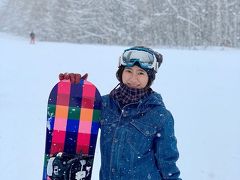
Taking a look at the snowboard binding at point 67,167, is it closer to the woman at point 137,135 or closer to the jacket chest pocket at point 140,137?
the woman at point 137,135

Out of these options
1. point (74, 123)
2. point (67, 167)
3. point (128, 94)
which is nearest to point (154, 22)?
point (74, 123)

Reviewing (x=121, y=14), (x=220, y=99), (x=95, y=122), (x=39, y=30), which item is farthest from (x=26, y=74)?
(x=39, y=30)

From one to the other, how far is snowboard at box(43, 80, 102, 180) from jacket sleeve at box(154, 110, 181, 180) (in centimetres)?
57

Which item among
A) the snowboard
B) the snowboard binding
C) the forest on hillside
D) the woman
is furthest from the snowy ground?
the forest on hillside

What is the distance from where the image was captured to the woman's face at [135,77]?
290 cm

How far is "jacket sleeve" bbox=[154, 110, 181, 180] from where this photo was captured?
9.16 ft

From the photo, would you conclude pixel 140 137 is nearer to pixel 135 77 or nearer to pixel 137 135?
pixel 137 135

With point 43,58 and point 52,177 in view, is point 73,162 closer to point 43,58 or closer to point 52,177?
point 52,177

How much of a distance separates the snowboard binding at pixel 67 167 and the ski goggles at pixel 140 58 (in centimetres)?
71

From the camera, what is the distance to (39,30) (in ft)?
192

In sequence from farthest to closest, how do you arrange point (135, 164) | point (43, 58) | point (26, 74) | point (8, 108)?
point (43, 58), point (26, 74), point (8, 108), point (135, 164)

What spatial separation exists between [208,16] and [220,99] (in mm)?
40226

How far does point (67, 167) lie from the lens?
310 centimetres

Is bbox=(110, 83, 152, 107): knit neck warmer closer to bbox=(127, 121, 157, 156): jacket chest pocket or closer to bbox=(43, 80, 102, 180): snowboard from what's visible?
bbox=(127, 121, 157, 156): jacket chest pocket
